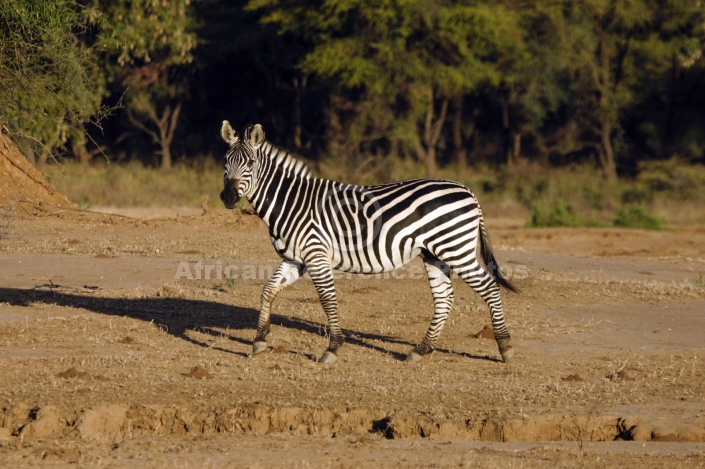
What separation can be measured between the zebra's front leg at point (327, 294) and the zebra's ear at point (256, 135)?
1.07 m

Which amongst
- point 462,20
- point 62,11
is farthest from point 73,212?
point 462,20

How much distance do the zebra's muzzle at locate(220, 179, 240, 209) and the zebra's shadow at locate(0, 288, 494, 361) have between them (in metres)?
1.30

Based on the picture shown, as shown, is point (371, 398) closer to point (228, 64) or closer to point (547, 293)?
point (547, 293)

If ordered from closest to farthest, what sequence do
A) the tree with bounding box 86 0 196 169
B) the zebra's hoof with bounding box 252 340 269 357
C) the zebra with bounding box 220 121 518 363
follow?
1. the zebra with bounding box 220 121 518 363
2. the zebra's hoof with bounding box 252 340 269 357
3. the tree with bounding box 86 0 196 169

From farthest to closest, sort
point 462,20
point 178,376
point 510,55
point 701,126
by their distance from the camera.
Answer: point 701,126
point 510,55
point 462,20
point 178,376

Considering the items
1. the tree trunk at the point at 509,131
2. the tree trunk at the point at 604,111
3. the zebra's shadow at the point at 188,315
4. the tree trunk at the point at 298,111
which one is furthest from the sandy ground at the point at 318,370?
the tree trunk at the point at 509,131

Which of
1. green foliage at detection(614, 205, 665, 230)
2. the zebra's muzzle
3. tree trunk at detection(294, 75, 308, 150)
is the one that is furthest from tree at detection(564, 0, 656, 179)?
the zebra's muzzle

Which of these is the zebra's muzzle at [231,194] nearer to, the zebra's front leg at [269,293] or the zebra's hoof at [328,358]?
the zebra's front leg at [269,293]

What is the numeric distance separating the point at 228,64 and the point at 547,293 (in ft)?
77.9

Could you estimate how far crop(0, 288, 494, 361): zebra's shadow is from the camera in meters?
9.32

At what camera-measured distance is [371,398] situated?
7047 mm

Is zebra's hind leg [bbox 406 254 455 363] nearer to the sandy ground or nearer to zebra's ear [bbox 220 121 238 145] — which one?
the sandy ground

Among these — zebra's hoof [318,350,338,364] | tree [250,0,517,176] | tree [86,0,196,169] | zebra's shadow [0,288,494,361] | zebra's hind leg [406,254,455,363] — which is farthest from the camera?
tree [250,0,517,176]

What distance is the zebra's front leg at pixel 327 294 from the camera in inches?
328
